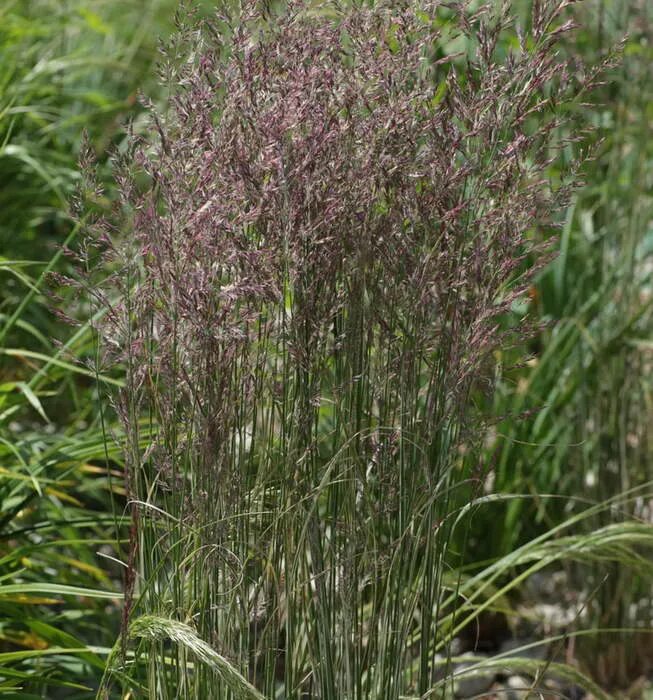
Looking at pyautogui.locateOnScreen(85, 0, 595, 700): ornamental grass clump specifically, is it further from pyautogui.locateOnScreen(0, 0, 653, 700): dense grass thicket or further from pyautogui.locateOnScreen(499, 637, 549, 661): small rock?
pyautogui.locateOnScreen(499, 637, 549, 661): small rock

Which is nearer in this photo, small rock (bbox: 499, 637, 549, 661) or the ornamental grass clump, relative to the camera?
the ornamental grass clump

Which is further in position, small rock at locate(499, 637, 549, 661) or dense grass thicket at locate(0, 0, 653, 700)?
small rock at locate(499, 637, 549, 661)

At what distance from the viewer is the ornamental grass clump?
5.13ft

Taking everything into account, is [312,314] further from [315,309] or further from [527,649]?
[527,649]

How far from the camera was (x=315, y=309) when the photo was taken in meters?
1.58

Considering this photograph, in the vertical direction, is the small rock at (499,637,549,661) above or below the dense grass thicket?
below

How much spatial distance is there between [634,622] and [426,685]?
5.32 ft

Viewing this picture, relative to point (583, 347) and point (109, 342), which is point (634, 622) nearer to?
point (583, 347)

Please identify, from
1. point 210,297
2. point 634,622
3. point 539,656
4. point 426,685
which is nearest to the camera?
point 210,297

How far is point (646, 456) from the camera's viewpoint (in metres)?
3.25

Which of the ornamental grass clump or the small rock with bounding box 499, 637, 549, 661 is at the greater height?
the ornamental grass clump

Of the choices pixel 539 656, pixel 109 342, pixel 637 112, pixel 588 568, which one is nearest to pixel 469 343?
pixel 109 342

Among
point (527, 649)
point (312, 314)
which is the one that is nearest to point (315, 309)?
point (312, 314)

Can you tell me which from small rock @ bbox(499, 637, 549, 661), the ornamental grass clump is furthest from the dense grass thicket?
small rock @ bbox(499, 637, 549, 661)
